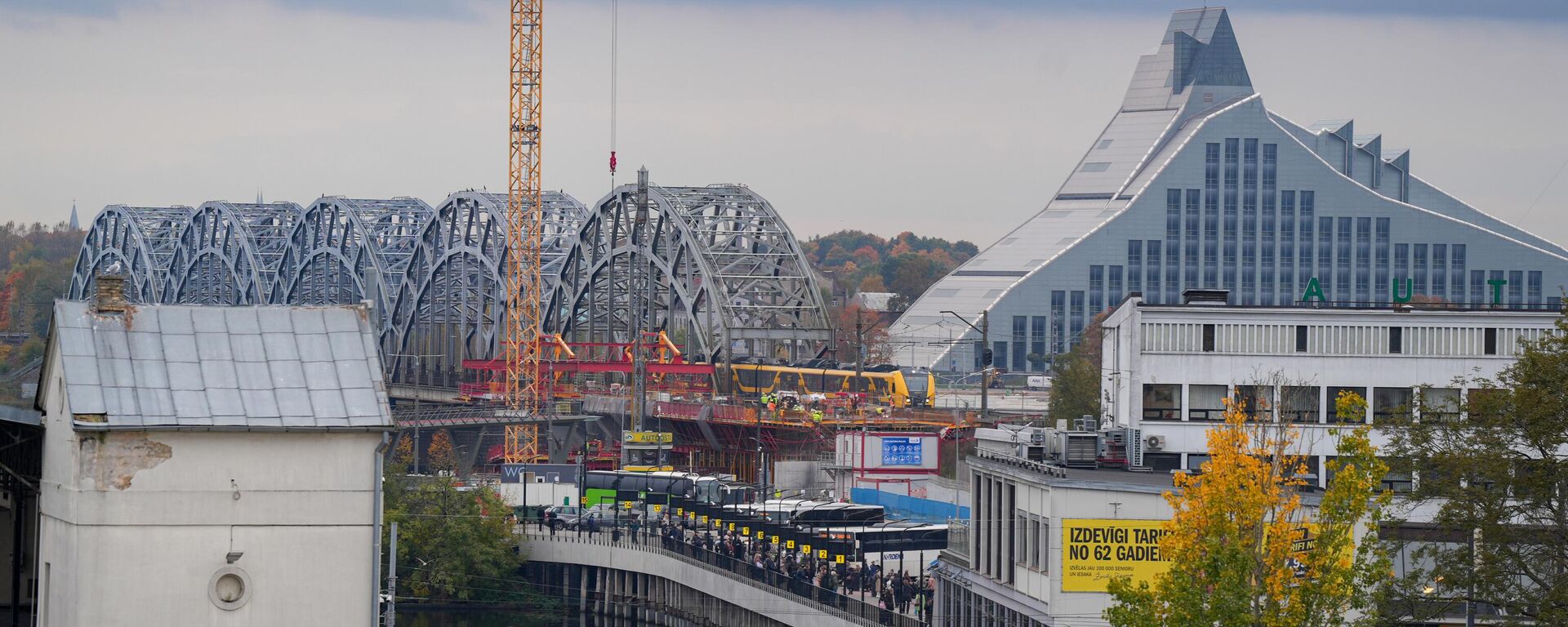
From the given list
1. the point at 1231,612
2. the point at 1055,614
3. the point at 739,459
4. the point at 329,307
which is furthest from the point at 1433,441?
the point at 739,459

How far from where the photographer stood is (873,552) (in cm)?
9094

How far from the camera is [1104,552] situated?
5866cm

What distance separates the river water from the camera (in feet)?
326

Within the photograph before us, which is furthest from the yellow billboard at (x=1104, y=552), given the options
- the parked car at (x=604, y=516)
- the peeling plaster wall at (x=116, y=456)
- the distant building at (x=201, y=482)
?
the parked car at (x=604, y=516)

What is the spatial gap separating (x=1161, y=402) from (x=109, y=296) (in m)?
45.3

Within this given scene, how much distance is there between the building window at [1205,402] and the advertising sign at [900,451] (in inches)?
1527

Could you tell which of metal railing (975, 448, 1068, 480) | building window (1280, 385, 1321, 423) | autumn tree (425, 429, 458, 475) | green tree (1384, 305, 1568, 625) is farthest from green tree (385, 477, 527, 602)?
green tree (1384, 305, 1568, 625)

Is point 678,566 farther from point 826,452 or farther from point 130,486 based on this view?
point 130,486

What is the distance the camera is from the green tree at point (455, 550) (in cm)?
10412

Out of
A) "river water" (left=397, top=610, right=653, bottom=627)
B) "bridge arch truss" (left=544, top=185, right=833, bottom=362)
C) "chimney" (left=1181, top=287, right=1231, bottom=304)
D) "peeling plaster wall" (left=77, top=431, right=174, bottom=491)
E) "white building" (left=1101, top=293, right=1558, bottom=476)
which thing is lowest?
"river water" (left=397, top=610, right=653, bottom=627)

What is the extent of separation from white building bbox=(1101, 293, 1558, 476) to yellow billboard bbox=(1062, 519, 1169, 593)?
15318 mm

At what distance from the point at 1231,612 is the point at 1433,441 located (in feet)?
52.3

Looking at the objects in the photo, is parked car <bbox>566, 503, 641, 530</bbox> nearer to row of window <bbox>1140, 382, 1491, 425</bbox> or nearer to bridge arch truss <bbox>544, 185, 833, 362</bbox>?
bridge arch truss <bbox>544, 185, 833, 362</bbox>

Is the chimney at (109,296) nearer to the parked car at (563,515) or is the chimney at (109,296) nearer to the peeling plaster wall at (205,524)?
the peeling plaster wall at (205,524)
